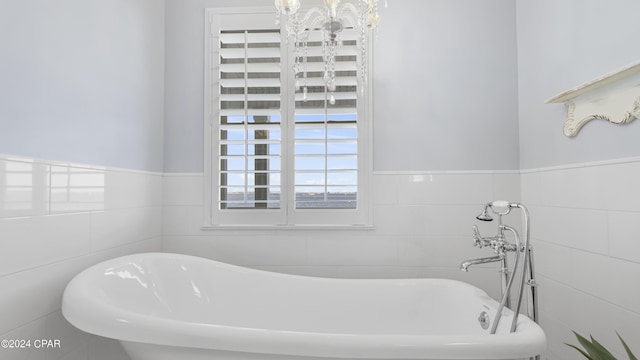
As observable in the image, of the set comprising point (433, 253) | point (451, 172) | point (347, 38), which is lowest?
point (433, 253)

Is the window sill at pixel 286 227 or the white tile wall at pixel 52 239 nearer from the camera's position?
the white tile wall at pixel 52 239

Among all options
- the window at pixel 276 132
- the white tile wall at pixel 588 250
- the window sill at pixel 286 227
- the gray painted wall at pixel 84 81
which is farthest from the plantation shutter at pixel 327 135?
the white tile wall at pixel 588 250

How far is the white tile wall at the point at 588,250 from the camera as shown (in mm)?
1274

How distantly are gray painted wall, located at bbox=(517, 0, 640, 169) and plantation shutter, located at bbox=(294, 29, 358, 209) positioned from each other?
3.26ft

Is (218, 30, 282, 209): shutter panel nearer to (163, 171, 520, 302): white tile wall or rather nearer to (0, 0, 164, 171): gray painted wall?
(163, 171, 520, 302): white tile wall

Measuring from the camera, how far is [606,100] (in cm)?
135

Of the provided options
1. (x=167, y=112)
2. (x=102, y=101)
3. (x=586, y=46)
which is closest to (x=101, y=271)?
(x=102, y=101)

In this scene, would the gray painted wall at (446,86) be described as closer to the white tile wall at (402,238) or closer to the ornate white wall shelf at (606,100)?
the white tile wall at (402,238)

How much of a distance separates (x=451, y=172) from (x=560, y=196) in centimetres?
57

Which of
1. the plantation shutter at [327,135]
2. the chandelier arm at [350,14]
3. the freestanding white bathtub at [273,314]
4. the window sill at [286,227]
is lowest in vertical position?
the freestanding white bathtub at [273,314]

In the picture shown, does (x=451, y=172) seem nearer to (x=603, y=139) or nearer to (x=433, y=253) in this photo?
(x=433, y=253)

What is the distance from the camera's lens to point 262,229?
6.89ft

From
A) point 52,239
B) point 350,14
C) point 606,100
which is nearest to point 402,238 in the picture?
point 606,100

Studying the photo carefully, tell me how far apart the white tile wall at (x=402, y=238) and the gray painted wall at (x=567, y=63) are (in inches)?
13.4
